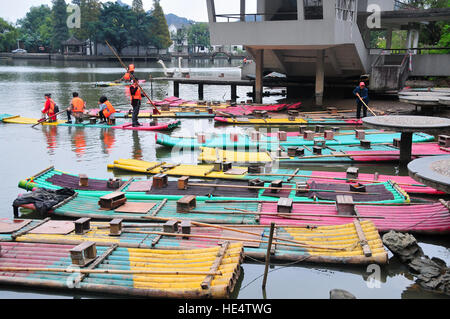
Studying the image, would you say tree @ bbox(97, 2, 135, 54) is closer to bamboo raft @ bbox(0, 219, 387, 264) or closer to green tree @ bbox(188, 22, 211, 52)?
green tree @ bbox(188, 22, 211, 52)

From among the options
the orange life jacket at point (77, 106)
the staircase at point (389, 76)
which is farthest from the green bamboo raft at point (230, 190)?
the staircase at point (389, 76)

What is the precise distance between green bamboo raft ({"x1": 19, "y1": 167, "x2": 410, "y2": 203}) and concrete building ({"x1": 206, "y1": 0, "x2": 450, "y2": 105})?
11765 millimetres

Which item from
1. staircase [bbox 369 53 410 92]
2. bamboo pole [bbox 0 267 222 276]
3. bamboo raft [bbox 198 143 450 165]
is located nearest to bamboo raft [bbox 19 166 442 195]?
bamboo raft [bbox 198 143 450 165]

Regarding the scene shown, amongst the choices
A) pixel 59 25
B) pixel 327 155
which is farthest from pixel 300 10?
pixel 59 25

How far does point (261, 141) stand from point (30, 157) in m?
7.72

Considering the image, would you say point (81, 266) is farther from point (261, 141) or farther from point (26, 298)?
point (261, 141)

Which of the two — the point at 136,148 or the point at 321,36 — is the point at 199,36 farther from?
the point at 136,148

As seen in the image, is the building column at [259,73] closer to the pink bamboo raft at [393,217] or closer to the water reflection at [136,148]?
the water reflection at [136,148]

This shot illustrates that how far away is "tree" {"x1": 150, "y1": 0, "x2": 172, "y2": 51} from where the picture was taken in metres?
84.0

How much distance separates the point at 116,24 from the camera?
7994cm

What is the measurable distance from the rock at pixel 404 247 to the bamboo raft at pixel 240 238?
35 centimetres

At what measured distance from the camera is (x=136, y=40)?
268ft

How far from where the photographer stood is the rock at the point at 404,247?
305 inches
